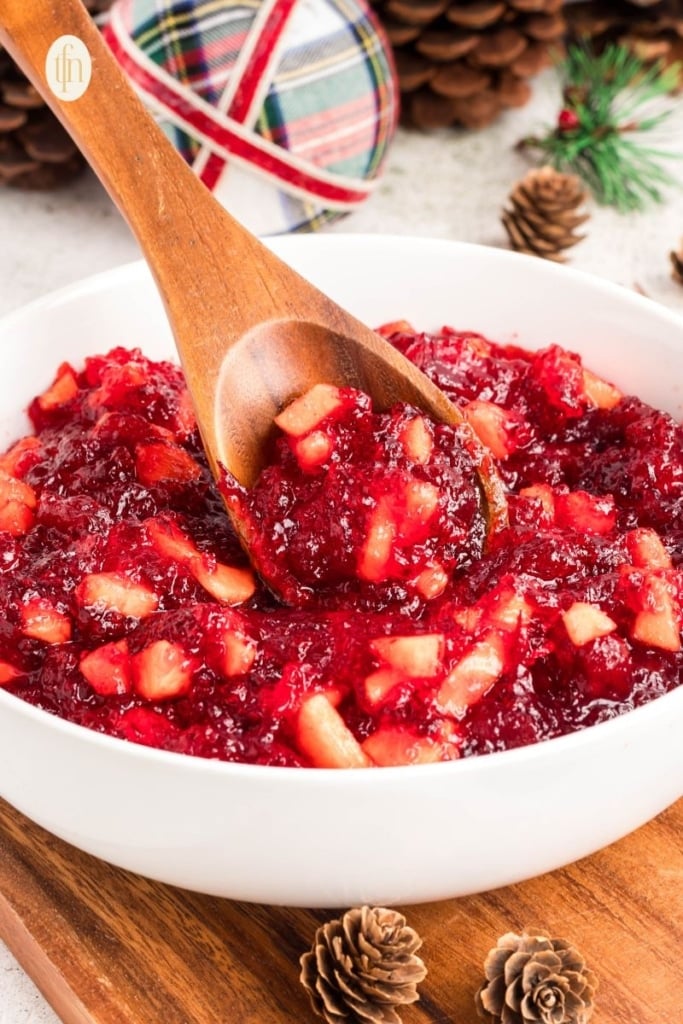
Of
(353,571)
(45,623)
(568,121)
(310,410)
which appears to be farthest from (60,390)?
(568,121)

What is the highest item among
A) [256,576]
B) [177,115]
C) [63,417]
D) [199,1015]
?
[177,115]

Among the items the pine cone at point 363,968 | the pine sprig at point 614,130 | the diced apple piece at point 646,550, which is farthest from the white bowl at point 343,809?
the pine sprig at point 614,130

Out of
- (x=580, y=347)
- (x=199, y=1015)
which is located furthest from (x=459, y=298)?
(x=199, y=1015)

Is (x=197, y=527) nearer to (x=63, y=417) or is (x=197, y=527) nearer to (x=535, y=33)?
(x=63, y=417)

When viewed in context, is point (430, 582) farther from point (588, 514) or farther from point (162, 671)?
point (162, 671)

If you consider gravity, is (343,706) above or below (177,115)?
below

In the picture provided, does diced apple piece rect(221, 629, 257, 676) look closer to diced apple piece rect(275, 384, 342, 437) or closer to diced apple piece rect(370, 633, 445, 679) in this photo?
diced apple piece rect(370, 633, 445, 679)

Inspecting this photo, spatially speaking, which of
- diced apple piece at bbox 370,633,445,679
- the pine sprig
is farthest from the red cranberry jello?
the pine sprig
